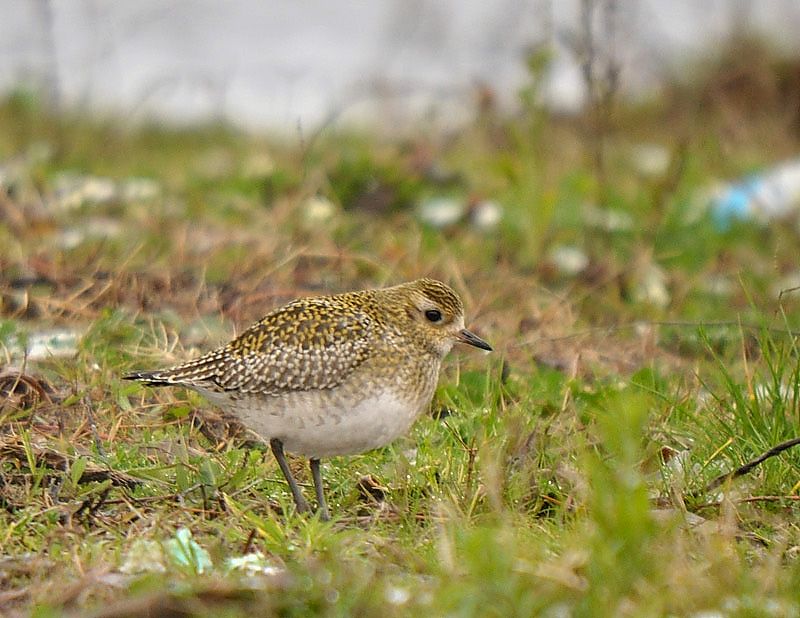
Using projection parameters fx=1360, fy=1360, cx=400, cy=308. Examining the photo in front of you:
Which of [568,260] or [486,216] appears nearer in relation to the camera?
[568,260]

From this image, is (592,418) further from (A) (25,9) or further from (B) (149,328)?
(A) (25,9)

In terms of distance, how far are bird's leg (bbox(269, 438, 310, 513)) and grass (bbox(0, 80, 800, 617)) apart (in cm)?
11

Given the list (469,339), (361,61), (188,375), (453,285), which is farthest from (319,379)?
(361,61)

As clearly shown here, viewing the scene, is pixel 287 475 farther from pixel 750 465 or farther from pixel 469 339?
pixel 750 465

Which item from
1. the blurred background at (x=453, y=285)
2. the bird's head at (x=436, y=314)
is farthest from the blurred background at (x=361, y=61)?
the bird's head at (x=436, y=314)

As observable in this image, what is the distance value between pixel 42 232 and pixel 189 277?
1.23 meters

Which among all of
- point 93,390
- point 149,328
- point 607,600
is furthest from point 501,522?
point 149,328

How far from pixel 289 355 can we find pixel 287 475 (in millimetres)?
438

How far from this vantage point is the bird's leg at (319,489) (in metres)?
4.73

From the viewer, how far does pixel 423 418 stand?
19.4ft

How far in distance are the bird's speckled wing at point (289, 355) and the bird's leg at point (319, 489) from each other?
0.34 metres

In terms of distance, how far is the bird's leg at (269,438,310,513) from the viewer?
4.82m

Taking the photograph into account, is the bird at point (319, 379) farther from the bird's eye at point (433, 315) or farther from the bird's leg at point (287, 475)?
the bird's eye at point (433, 315)

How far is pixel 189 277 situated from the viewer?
764 cm
